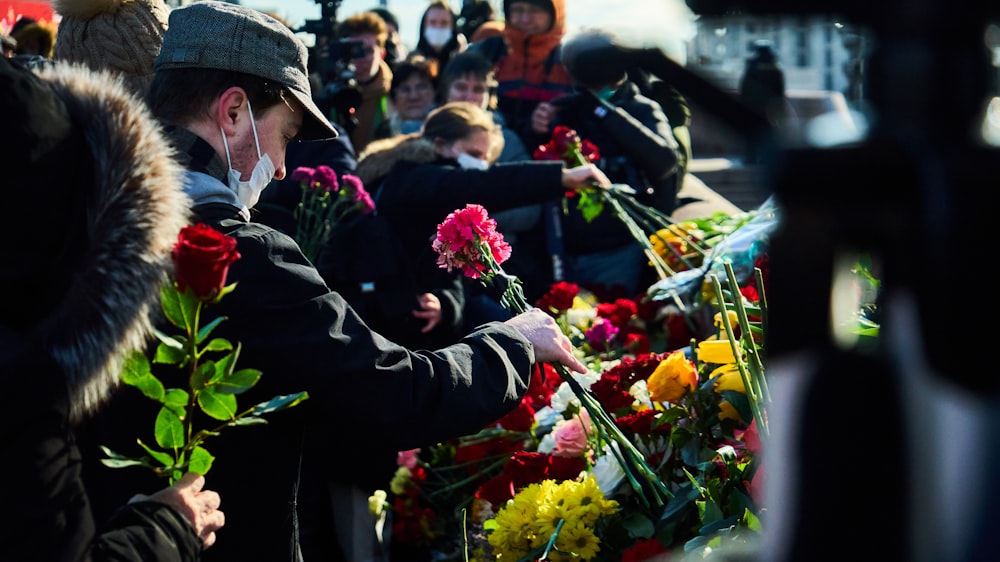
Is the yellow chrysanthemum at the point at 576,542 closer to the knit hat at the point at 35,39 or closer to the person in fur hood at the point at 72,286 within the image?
the person in fur hood at the point at 72,286

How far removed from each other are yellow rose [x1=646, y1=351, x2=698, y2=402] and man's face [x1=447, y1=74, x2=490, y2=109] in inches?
120

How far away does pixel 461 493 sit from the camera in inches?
130

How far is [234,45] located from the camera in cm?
205

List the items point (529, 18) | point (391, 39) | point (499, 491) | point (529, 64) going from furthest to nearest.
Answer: point (391, 39)
point (529, 64)
point (529, 18)
point (499, 491)

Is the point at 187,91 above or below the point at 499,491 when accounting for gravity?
above

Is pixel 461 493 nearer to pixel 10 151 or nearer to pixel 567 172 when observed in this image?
pixel 567 172

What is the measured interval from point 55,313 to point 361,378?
580 mm

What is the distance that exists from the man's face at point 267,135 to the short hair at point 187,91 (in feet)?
0.18

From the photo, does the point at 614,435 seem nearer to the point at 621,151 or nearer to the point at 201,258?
the point at 201,258

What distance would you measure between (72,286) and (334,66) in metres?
4.15

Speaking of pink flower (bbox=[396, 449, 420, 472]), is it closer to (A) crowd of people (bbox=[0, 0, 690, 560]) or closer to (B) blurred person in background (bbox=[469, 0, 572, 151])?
(A) crowd of people (bbox=[0, 0, 690, 560])

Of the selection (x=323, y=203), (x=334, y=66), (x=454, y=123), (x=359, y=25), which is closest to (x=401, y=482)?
(x=323, y=203)

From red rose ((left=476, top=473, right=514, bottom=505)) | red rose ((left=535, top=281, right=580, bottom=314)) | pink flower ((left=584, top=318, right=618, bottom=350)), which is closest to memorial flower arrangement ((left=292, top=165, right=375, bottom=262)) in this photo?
red rose ((left=535, top=281, right=580, bottom=314))

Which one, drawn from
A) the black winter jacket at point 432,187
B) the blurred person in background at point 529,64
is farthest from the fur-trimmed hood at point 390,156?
the blurred person in background at point 529,64
